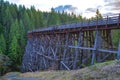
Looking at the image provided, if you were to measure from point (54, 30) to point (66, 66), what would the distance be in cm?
889

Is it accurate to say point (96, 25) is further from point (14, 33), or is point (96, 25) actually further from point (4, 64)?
point (14, 33)

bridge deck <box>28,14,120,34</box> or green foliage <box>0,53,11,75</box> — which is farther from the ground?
bridge deck <box>28,14,120,34</box>

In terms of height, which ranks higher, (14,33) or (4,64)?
(14,33)

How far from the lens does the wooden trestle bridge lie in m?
27.2

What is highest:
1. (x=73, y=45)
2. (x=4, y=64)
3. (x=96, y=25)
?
(x=96, y=25)

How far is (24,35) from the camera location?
253 ft

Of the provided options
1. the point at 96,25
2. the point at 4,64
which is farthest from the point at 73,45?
the point at 4,64

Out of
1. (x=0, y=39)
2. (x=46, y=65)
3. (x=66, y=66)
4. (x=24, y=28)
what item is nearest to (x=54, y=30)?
(x=46, y=65)

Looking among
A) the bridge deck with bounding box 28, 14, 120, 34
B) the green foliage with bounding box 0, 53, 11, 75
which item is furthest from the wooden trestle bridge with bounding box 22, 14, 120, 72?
the green foliage with bounding box 0, 53, 11, 75

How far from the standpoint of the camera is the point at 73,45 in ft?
116

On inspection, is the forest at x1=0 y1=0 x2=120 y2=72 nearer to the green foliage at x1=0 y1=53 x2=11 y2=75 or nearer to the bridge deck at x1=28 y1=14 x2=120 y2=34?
the green foliage at x1=0 y1=53 x2=11 y2=75

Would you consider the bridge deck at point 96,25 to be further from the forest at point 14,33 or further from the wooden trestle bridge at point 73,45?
the forest at point 14,33

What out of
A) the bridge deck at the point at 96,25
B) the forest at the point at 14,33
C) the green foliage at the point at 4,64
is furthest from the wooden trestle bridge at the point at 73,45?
the forest at the point at 14,33

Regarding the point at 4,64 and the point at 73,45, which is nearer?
the point at 73,45
